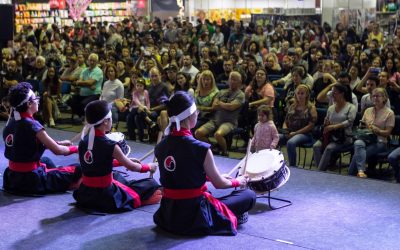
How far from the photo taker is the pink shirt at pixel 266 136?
707 centimetres

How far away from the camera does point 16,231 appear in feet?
17.0

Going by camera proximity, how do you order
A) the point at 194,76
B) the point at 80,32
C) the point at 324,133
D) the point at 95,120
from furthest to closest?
the point at 80,32, the point at 194,76, the point at 324,133, the point at 95,120

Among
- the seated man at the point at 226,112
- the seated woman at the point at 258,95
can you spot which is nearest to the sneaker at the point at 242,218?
the seated man at the point at 226,112

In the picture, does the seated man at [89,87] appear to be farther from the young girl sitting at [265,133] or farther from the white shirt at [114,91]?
the young girl sitting at [265,133]

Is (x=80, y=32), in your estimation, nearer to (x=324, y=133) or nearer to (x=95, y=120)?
(x=324, y=133)

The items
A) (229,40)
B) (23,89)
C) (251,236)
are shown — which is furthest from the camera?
(229,40)

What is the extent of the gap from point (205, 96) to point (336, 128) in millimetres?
2181

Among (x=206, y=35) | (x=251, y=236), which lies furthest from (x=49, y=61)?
(x=251, y=236)

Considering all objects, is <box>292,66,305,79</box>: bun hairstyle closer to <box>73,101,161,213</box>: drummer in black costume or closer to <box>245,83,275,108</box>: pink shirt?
<box>245,83,275,108</box>: pink shirt

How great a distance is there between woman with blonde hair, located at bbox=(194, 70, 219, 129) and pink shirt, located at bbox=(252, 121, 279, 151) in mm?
1664

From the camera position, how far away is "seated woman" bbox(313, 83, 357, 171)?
734 cm

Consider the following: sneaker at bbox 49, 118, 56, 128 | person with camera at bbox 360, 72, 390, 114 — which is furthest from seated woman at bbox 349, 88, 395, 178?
sneaker at bbox 49, 118, 56, 128

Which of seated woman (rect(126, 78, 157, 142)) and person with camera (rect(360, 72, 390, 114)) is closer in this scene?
person with camera (rect(360, 72, 390, 114))

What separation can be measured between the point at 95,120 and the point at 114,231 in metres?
0.95
